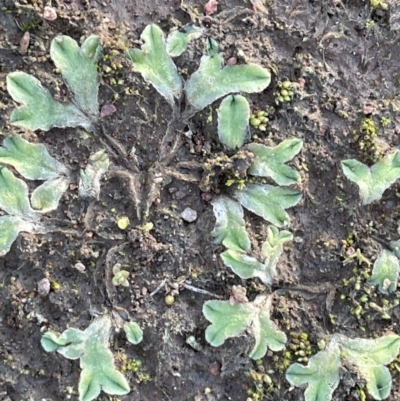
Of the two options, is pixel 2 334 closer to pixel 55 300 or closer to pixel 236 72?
pixel 55 300

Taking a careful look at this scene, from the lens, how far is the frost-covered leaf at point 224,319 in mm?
2477

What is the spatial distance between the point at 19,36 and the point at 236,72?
943mm

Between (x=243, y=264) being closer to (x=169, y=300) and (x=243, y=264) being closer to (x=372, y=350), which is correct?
(x=169, y=300)

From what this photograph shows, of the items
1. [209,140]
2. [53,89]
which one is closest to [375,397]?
[209,140]

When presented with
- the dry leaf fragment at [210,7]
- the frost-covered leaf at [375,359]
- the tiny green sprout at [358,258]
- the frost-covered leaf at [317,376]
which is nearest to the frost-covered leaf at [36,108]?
the dry leaf fragment at [210,7]

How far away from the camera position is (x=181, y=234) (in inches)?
101

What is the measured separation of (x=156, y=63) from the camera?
254 centimetres

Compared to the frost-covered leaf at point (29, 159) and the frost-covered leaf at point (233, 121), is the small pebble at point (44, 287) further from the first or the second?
the frost-covered leaf at point (233, 121)

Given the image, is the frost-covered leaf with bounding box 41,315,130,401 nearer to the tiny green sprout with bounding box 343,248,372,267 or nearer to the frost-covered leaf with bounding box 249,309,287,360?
the frost-covered leaf with bounding box 249,309,287,360

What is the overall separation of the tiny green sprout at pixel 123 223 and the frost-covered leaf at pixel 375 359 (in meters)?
1.05

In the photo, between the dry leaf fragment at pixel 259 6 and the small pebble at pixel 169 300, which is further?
the dry leaf fragment at pixel 259 6

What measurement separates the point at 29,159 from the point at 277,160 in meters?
1.04

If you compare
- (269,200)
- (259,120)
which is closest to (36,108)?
(259,120)

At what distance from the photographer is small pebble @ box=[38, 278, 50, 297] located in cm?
253
